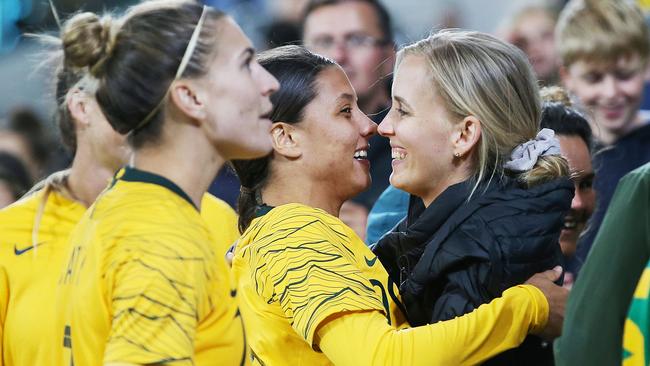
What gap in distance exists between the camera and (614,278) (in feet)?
7.95

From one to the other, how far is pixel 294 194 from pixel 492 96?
59 cm

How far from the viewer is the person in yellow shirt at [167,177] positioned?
215 centimetres

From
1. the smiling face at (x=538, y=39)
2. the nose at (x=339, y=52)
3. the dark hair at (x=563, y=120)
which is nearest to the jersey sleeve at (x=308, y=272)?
the dark hair at (x=563, y=120)

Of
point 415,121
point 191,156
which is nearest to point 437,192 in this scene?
point 415,121

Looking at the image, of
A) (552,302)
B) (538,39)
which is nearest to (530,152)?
(552,302)

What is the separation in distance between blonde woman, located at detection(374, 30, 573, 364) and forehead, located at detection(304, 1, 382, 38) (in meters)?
2.21

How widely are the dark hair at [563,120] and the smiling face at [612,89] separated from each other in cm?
140

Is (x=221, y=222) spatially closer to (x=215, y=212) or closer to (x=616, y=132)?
(x=215, y=212)

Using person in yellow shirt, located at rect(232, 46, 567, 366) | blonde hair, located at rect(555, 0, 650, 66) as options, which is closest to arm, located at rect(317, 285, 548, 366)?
person in yellow shirt, located at rect(232, 46, 567, 366)

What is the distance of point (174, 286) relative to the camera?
2.12 m

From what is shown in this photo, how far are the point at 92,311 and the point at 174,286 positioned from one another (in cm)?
20

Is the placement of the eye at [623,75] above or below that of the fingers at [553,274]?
below

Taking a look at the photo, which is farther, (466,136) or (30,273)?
(30,273)

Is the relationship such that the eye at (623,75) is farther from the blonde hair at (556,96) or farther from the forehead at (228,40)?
the forehead at (228,40)
